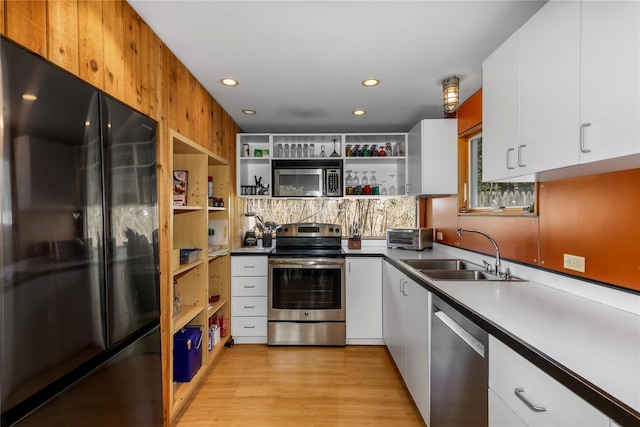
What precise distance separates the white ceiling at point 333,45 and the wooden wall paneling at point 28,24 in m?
0.56

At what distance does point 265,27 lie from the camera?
1.59m

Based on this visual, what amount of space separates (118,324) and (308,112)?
2.33 meters

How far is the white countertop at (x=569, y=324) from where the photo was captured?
29.6 inches

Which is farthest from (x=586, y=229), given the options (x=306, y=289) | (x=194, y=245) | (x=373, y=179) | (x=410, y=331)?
(x=194, y=245)

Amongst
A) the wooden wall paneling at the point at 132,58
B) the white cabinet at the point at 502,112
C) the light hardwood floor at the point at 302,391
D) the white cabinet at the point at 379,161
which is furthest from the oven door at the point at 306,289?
the wooden wall paneling at the point at 132,58

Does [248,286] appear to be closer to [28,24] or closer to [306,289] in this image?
[306,289]

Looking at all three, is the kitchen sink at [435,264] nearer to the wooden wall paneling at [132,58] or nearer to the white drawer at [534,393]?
the white drawer at [534,393]

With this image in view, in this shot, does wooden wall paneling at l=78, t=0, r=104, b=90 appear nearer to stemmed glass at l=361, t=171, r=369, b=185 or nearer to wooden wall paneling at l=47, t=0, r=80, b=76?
wooden wall paneling at l=47, t=0, r=80, b=76

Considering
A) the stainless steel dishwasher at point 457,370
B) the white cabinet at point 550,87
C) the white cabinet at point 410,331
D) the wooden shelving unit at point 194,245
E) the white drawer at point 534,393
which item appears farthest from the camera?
the wooden shelving unit at point 194,245

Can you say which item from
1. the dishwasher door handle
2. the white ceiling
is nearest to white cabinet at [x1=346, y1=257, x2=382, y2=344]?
the dishwasher door handle

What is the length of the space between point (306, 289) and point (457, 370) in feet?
5.70

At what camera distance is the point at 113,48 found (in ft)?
4.41

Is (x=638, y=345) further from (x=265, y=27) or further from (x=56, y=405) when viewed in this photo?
(x=265, y=27)

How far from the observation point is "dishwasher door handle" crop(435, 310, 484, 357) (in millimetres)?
1212
